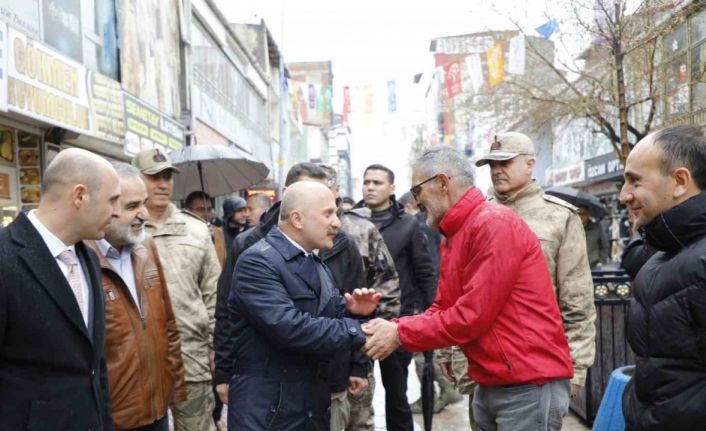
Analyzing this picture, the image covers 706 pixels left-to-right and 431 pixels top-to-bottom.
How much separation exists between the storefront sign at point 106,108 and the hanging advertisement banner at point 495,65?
9.12 m

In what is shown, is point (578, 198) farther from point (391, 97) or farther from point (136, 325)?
point (391, 97)

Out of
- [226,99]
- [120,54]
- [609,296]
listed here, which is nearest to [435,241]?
[609,296]

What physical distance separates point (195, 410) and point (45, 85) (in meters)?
5.41

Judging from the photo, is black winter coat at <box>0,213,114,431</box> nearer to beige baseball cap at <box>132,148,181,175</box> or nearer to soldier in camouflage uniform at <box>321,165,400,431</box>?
beige baseball cap at <box>132,148,181,175</box>

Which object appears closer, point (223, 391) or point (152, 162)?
point (223, 391)

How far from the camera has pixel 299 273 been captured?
117 inches

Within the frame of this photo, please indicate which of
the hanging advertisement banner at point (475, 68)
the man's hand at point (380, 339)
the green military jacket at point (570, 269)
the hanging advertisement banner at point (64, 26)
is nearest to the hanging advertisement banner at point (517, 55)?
the hanging advertisement banner at point (475, 68)

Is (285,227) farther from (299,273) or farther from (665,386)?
(665,386)

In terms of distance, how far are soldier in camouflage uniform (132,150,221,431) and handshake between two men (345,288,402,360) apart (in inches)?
55.6

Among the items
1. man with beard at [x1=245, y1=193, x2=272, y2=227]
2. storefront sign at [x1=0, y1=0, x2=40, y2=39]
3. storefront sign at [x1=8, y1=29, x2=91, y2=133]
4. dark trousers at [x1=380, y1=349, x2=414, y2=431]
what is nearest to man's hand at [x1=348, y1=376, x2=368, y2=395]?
dark trousers at [x1=380, y1=349, x2=414, y2=431]

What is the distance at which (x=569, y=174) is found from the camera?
1282 inches

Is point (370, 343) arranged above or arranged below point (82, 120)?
below

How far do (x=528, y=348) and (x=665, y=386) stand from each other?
73 centimetres

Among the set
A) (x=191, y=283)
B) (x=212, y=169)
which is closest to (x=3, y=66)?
(x=212, y=169)
